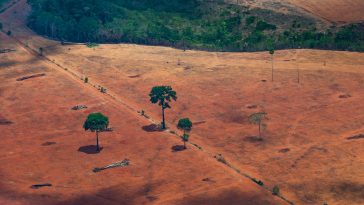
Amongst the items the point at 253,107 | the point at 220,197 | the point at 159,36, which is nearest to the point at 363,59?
the point at 253,107

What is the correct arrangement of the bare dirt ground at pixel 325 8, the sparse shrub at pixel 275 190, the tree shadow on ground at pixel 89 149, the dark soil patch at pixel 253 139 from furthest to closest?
the bare dirt ground at pixel 325 8 < the dark soil patch at pixel 253 139 < the tree shadow on ground at pixel 89 149 < the sparse shrub at pixel 275 190

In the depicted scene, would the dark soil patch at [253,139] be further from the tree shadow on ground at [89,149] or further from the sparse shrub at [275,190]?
the tree shadow on ground at [89,149]

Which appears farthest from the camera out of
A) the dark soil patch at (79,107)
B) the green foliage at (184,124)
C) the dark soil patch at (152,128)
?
the dark soil patch at (79,107)

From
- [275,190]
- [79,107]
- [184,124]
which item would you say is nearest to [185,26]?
[79,107]

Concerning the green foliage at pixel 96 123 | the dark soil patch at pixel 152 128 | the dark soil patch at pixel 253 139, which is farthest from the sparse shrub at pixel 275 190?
the green foliage at pixel 96 123

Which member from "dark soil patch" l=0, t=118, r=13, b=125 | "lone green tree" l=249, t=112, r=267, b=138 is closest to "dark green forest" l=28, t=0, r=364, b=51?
"lone green tree" l=249, t=112, r=267, b=138

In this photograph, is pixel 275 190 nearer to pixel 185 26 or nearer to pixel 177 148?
pixel 177 148
